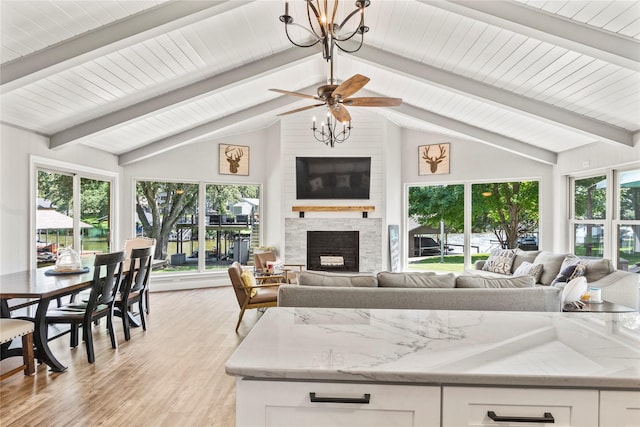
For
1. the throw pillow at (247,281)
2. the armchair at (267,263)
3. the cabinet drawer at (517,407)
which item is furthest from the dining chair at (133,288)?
the cabinet drawer at (517,407)

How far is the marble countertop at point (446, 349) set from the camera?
105 centimetres

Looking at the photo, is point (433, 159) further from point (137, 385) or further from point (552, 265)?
point (137, 385)

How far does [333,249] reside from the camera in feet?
23.3

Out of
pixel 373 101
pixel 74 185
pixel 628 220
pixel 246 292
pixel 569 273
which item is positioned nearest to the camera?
pixel 373 101


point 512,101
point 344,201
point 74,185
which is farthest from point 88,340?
point 512,101

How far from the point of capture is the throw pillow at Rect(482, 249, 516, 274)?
5.78 m

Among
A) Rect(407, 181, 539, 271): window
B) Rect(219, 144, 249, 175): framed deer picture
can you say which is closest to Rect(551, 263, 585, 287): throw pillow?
Rect(407, 181, 539, 271): window

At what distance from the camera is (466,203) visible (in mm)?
7059

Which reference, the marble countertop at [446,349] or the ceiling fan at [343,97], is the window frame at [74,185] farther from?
the marble countertop at [446,349]

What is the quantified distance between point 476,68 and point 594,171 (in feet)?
8.87

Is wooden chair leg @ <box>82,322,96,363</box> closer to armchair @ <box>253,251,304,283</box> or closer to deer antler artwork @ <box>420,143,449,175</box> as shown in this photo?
armchair @ <box>253,251,304,283</box>

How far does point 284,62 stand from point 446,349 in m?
4.28

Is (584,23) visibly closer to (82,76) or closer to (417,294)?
(417,294)

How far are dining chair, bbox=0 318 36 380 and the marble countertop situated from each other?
8.11 ft
